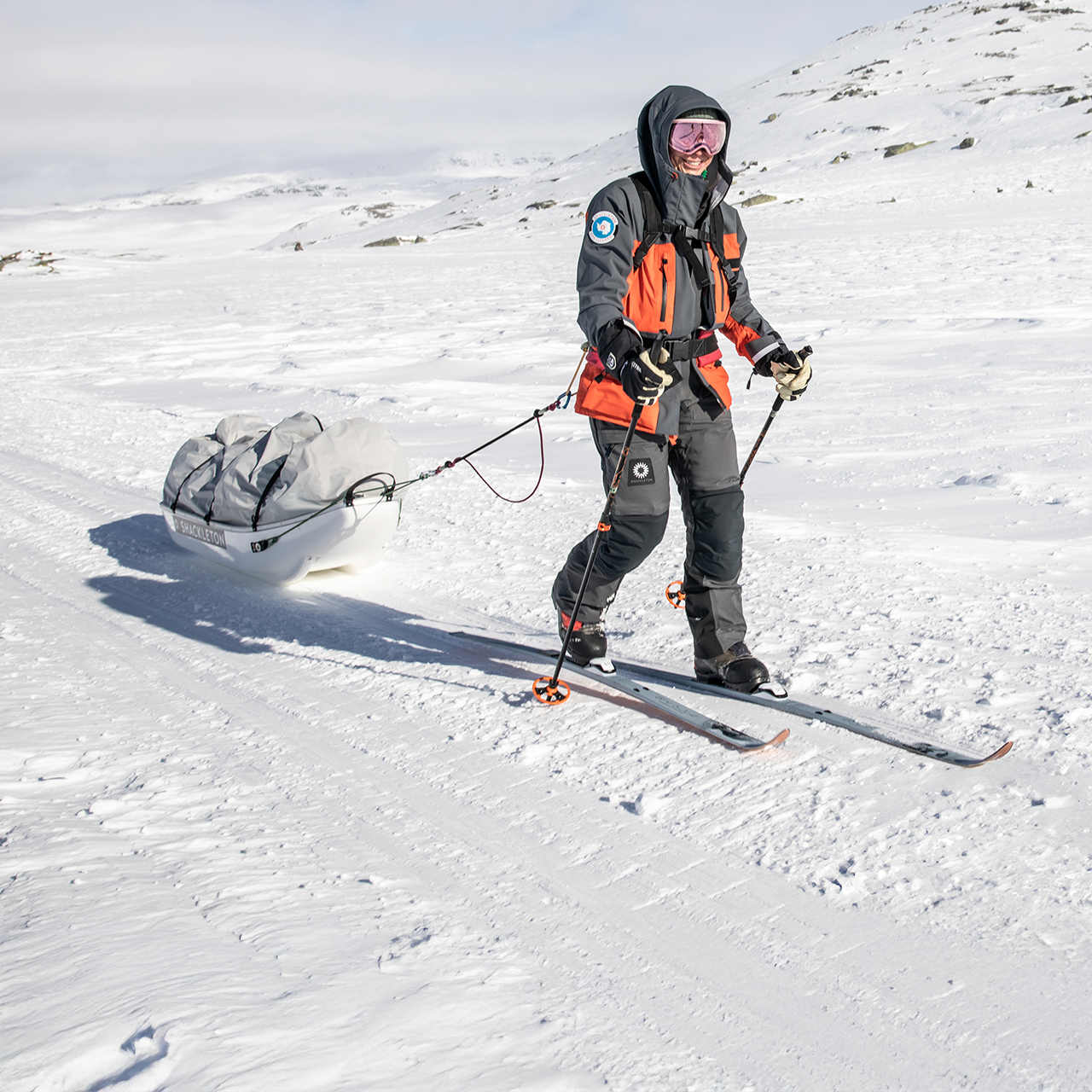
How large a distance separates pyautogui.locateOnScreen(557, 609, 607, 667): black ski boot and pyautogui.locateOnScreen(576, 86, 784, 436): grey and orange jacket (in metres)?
0.80

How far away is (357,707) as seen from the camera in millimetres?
3541

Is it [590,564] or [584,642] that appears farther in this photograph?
[584,642]

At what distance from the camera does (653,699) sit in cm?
337

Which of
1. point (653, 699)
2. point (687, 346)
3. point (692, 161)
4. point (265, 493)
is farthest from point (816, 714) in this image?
point (265, 493)

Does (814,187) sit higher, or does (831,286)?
(814,187)

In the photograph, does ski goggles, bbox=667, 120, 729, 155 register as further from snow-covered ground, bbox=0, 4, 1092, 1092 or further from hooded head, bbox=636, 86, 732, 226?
snow-covered ground, bbox=0, 4, 1092, 1092

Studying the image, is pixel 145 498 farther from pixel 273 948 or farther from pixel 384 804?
pixel 273 948

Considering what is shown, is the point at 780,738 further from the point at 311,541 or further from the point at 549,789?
the point at 311,541

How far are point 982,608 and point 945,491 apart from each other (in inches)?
69.0

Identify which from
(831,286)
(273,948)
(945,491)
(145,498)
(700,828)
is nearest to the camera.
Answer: (273,948)

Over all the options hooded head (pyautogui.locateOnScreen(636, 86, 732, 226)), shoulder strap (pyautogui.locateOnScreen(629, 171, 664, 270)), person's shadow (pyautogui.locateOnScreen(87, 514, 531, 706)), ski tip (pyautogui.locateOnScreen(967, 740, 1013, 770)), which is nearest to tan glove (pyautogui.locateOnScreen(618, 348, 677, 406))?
shoulder strap (pyautogui.locateOnScreen(629, 171, 664, 270))

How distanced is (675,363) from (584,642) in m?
1.06

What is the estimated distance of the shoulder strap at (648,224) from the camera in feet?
10.2

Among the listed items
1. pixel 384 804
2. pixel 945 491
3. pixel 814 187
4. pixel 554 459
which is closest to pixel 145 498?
pixel 554 459
